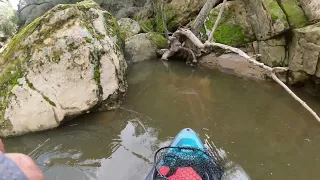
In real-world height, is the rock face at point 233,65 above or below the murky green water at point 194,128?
below

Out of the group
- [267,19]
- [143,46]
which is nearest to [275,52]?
[267,19]

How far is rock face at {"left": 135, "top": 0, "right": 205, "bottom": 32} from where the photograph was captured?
33.1 feet

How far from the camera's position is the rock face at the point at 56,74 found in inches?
192

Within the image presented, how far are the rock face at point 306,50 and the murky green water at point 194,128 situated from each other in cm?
58

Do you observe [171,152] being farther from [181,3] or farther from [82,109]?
[181,3]

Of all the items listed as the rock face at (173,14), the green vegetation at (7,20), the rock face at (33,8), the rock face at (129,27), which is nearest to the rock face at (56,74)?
the rock face at (173,14)

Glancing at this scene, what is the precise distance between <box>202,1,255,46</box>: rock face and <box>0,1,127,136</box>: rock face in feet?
12.1

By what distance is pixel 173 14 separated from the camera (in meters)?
10.5

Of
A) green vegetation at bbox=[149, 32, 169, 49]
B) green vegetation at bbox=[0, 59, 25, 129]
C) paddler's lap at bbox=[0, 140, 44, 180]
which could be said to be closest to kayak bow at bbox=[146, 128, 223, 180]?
paddler's lap at bbox=[0, 140, 44, 180]

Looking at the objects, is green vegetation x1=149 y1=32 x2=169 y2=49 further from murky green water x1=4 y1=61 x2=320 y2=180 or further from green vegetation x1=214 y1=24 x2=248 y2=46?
murky green water x1=4 y1=61 x2=320 y2=180

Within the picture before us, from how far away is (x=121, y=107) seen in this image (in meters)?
5.75

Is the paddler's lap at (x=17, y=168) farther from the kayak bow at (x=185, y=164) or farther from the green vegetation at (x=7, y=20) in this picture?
the green vegetation at (x=7, y=20)

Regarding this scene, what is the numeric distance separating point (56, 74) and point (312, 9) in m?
5.37

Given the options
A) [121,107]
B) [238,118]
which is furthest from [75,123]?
[238,118]
